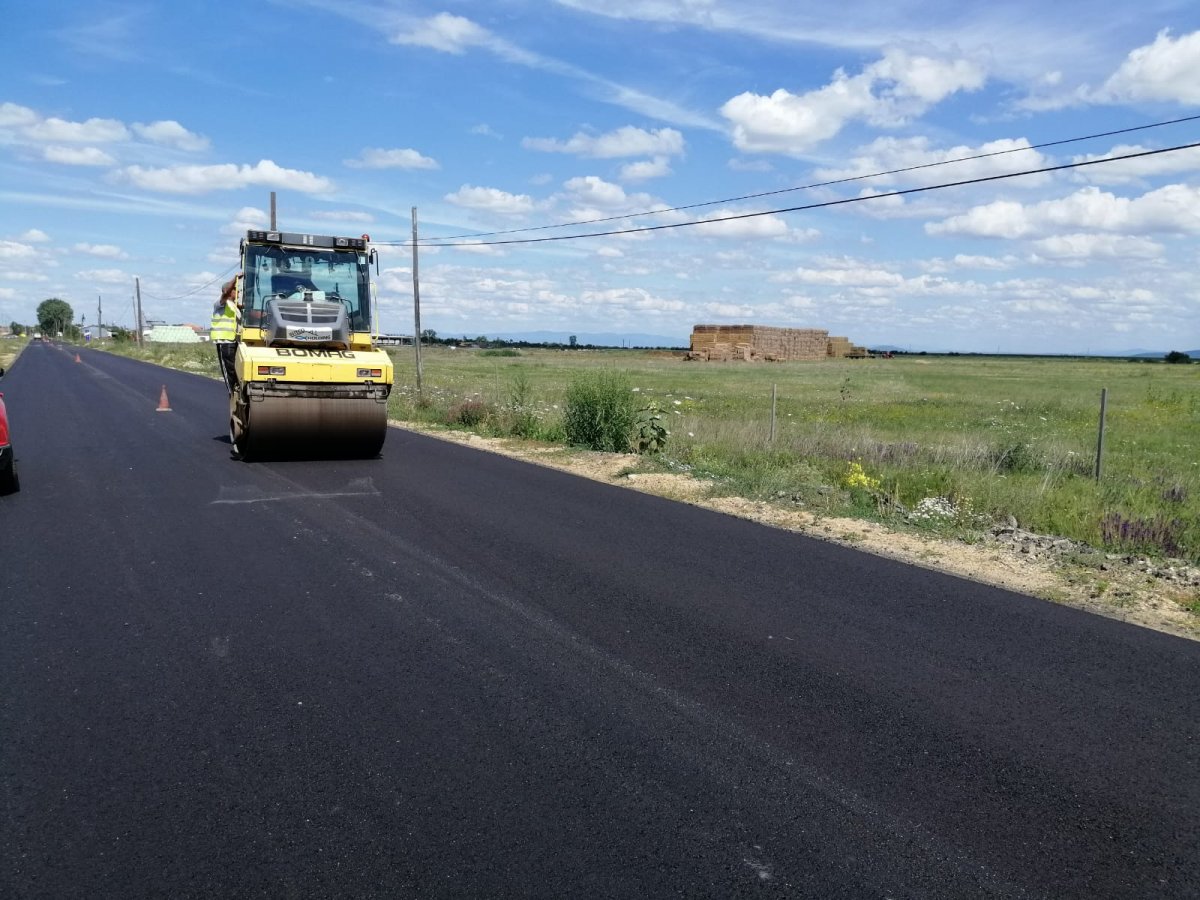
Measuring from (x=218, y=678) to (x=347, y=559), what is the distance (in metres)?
2.75

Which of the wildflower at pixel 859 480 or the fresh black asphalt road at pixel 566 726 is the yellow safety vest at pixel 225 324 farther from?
the wildflower at pixel 859 480

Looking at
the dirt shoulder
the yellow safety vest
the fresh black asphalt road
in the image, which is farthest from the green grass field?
the yellow safety vest

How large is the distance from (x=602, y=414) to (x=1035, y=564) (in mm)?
9176

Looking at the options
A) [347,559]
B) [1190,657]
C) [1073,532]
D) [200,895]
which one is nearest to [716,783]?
[200,895]

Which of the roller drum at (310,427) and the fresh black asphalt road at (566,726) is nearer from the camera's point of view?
the fresh black asphalt road at (566,726)

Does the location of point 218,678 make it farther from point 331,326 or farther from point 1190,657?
point 331,326

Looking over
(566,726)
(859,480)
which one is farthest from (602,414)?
(566,726)

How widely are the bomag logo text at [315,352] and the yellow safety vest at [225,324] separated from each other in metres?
1.38

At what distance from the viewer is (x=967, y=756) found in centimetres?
441

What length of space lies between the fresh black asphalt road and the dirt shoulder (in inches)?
19.9

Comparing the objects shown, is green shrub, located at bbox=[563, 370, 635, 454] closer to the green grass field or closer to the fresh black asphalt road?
the green grass field

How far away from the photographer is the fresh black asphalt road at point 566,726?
3.48 meters

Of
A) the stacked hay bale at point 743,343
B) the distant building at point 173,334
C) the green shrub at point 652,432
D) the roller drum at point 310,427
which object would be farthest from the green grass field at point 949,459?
the distant building at point 173,334

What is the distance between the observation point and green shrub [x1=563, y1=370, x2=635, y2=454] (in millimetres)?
16266
